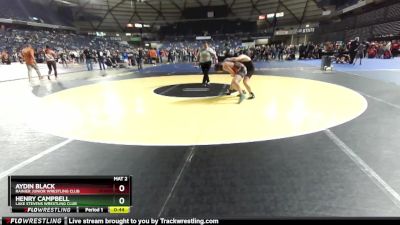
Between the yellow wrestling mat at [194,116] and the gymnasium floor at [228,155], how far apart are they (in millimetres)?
27

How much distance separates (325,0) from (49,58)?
39.2m

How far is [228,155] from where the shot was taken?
362 cm

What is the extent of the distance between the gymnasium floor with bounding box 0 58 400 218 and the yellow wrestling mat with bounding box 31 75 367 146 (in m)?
0.03

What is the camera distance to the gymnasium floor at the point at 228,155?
2.50 metres

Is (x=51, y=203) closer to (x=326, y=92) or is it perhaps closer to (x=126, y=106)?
(x=126, y=106)

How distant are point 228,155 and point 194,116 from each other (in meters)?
2.18

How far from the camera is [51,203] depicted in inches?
94.3
